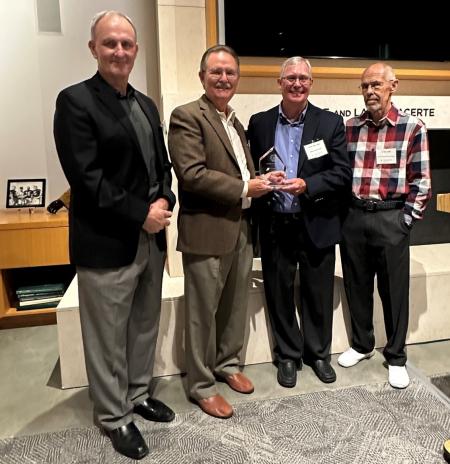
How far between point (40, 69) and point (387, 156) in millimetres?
2427

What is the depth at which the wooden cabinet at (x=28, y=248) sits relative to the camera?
290 centimetres

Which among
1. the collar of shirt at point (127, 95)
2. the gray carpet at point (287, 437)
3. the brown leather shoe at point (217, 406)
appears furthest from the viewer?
the brown leather shoe at point (217, 406)

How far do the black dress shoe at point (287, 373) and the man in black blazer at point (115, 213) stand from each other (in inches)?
29.0

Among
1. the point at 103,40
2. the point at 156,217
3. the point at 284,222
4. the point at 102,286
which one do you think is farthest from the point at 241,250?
the point at 103,40

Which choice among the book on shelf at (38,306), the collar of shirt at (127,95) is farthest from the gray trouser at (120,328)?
the book on shelf at (38,306)

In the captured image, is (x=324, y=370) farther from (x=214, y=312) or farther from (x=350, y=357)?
(x=214, y=312)

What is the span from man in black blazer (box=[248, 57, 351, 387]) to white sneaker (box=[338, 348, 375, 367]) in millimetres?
161

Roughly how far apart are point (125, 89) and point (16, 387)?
165 cm

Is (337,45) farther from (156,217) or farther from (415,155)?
(156,217)

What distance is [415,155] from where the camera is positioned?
2176 millimetres

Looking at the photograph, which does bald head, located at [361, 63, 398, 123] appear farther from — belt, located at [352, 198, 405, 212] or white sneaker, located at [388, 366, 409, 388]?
white sneaker, located at [388, 366, 409, 388]

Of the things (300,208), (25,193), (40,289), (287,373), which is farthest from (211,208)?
(25,193)

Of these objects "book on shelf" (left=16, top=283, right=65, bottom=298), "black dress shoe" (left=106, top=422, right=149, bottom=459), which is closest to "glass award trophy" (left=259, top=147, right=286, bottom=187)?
"black dress shoe" (left=106, top=422, right=149, bottom=459)

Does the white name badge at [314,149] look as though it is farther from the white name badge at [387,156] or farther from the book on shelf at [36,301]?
the book on shelf at [36,301]
